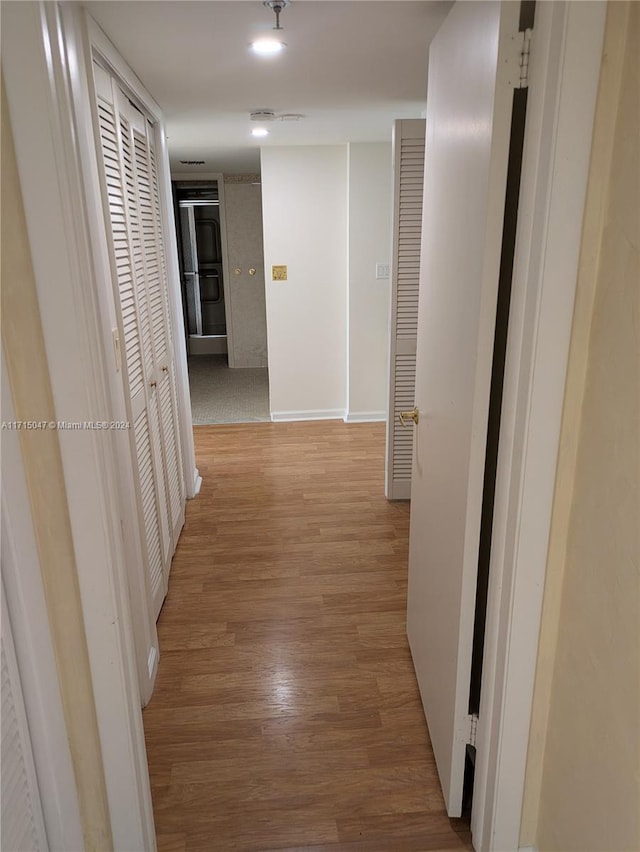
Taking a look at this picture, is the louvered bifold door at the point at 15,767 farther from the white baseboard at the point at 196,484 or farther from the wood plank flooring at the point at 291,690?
the white baseboard at the point at 196,484

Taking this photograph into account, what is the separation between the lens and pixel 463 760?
1.50m

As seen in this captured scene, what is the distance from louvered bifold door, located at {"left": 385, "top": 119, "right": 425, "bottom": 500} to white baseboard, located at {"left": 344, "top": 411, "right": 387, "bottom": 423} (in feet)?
4.70

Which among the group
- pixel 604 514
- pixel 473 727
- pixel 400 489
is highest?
pixel 604 514

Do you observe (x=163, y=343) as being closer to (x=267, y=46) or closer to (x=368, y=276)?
(x=267, y=46)

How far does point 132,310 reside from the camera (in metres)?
2.06

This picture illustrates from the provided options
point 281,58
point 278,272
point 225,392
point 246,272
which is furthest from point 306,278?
point 281,58

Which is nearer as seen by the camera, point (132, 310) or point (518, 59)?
point (518, 59)

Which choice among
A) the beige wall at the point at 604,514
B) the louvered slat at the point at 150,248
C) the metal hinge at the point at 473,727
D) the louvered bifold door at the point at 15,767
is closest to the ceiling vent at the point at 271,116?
the louvered slat at the point at 150,248

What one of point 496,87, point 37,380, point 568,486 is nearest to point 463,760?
point 568,486

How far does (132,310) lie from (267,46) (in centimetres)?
97

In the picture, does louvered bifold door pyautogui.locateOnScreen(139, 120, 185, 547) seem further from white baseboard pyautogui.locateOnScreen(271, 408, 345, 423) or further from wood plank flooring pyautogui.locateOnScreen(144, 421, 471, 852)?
white baseboard pyautogui.locateOnScreen(271, 408, 345, 423)

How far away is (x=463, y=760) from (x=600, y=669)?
619 mm

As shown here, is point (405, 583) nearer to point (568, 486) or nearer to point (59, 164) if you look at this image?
point (568, 486)

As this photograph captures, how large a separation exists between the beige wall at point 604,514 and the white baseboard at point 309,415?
372 cm
